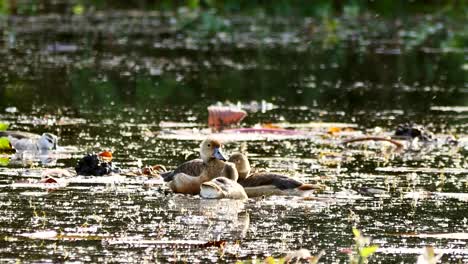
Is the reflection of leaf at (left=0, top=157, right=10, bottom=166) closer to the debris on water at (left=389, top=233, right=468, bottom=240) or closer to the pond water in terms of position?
the pond water

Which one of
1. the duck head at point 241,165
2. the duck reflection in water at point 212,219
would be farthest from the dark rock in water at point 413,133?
the duck reflection in water at point 212,219

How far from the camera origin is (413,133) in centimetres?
1487

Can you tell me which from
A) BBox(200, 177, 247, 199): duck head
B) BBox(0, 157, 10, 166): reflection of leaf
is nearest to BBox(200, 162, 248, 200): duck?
BBox(200, 177, 247, 199): duck head

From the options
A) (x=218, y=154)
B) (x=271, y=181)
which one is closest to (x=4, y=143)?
(x=218, y=154)

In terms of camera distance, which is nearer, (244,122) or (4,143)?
(4,143)

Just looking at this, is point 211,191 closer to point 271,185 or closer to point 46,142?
point 271,185

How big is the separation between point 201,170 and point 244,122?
502 cm

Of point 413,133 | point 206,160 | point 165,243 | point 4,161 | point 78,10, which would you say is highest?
point 78,10

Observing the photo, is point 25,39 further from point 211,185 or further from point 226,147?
point 211,185

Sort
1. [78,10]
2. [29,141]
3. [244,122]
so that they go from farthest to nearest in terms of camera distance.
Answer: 1. [78,10]
2. [244,122]
3. [29,141]

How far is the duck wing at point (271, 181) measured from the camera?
11.1 m

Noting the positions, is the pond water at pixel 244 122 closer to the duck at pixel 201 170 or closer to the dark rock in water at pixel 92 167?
the duck at pixel 201 170

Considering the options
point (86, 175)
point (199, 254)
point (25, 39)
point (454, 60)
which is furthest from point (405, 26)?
point (199, 254)

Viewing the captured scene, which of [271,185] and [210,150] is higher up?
[210,150]
